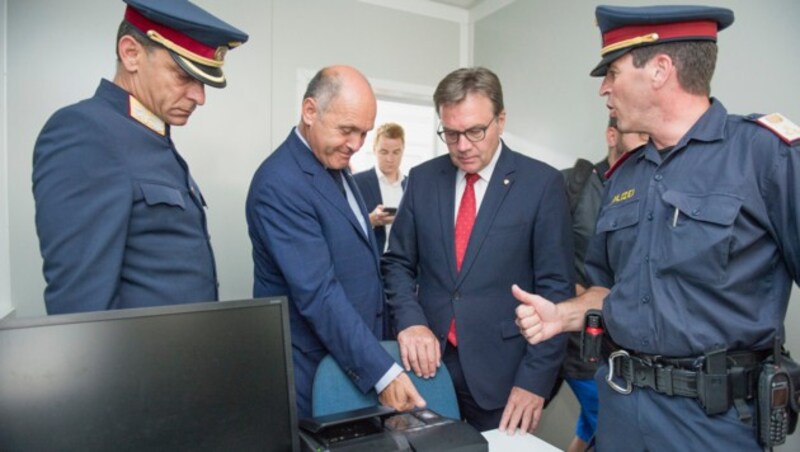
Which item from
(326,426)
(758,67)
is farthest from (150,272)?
(758,67)

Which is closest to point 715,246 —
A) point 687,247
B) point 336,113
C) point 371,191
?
point 687,247

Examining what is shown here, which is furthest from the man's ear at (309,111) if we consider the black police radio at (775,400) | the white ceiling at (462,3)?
the white ceiling at (462,3)

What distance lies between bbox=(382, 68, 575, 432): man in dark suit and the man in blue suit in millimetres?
171

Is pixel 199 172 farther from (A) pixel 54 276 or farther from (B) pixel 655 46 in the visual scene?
(B) pixel 655 46

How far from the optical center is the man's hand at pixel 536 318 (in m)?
1.27

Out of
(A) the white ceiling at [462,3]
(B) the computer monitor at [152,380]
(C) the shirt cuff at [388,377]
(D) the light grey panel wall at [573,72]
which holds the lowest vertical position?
(C) the shirt cuff at [388,377]

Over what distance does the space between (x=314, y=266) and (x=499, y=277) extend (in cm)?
56

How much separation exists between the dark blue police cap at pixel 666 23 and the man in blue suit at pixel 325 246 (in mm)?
711

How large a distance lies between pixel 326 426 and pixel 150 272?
1.69 ft

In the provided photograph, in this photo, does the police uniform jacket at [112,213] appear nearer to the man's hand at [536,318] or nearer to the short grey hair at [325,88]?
the short grey hair at [325,88]

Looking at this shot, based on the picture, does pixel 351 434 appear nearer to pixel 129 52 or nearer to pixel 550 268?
pixel 550 268

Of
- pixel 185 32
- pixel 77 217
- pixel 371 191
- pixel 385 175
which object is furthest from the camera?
pixel 385 175

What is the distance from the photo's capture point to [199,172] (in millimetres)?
2930

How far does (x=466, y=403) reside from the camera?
5.20 ft
